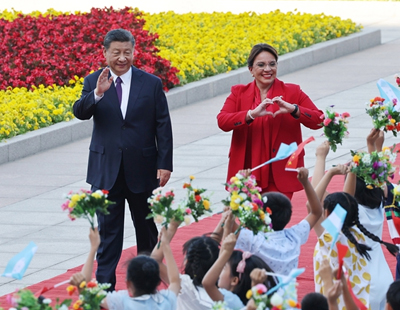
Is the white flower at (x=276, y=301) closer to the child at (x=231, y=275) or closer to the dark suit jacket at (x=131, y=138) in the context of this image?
the child at (x=231, y=275)

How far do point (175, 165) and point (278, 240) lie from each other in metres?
5.74

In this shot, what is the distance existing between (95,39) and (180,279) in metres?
11.4

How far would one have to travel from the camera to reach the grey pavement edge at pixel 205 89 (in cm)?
1173

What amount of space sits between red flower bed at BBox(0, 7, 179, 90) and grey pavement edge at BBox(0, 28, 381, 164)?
413 millimetres

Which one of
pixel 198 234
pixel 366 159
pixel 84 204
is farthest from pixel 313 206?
pixel 198 234

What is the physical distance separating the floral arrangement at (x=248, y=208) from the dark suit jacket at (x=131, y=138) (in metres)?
1.73

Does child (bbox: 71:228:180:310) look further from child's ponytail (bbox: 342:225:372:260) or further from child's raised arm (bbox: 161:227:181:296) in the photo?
child's ponytail (bbox: 342:225:372:260)

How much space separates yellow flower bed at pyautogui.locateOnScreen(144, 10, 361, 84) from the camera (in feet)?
51.4

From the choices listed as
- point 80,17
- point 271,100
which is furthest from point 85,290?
point 80,17

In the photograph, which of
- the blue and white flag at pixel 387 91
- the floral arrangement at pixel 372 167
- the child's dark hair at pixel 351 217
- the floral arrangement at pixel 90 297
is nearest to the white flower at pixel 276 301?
the floral arrangement at pixel 90 297

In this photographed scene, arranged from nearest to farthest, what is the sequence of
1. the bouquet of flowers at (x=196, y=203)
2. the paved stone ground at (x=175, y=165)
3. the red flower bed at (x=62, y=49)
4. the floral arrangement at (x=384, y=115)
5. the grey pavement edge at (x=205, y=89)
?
the bouquet of flowers at (x=196, y=203) < the floral arrangement at (x=384, y=115) < the paved stone ground at (x=175, y=165) < the grey pavement edge at (x=205, y=89) < the red flower bed at (x=62, y=49)

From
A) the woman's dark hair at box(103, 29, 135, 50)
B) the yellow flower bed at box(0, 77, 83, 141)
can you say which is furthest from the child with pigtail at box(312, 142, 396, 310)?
the yellow flower bed at box(0, 77, 83, 141)

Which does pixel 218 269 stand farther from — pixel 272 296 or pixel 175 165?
pixel 175 165

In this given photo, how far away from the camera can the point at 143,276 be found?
467cm
